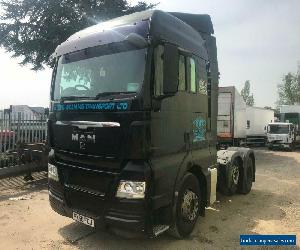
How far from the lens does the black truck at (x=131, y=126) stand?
4648 millimetres

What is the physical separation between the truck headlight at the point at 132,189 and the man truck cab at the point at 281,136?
23.9 m

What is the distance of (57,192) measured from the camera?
559 centimetres

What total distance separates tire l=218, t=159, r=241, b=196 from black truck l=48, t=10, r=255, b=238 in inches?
77.5

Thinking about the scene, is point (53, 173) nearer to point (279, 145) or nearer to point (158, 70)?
point (158, 70)

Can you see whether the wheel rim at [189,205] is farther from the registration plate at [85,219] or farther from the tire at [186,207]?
the registration plate at [85,219]

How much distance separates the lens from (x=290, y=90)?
66.6m

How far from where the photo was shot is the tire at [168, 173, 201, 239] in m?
5.45

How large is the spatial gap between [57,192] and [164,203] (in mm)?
1803

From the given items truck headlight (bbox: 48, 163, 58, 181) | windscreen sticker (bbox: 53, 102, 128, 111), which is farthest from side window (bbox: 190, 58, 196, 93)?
truck headlight (bbox: 48, 163, 58, 181)

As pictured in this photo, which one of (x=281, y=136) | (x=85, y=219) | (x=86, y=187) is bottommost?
(x=85, y=219)

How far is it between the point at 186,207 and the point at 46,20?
16406 mm

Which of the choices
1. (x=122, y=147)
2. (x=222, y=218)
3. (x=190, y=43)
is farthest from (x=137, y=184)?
(x=222, y=218)

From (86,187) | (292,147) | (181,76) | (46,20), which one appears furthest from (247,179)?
(292,147)

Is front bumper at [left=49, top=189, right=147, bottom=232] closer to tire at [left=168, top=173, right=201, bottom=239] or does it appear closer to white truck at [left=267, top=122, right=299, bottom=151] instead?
tire at [left=168, top=173, right=201, bottom=239]
